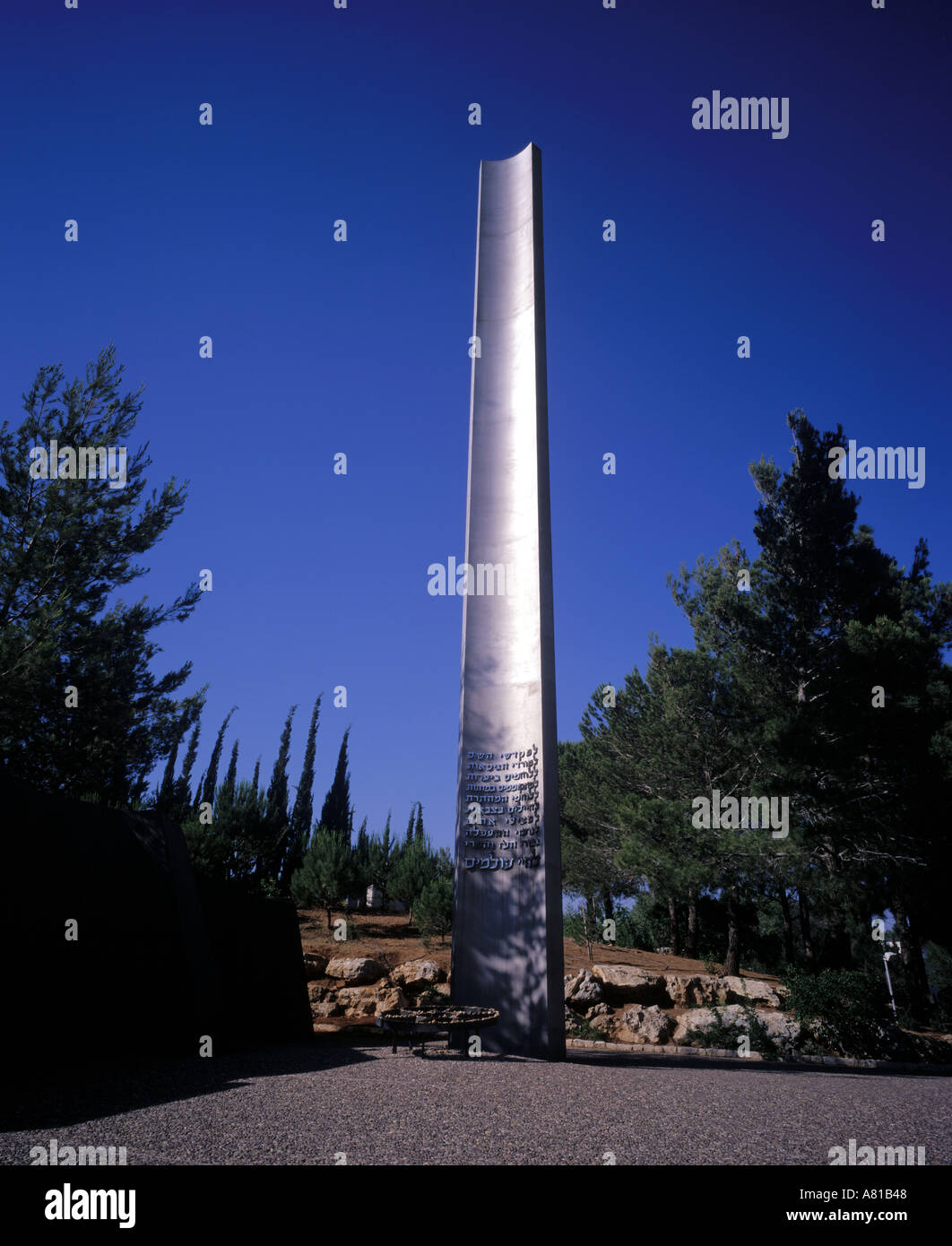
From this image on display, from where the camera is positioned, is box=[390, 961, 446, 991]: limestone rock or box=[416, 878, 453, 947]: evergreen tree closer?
box=[390, 961, 446, 991]: limestone rock

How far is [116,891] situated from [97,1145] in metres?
4.31

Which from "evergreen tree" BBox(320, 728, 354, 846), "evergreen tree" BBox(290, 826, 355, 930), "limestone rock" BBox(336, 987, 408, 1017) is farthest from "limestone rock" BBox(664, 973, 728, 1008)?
"evergreen tree" BBox(320, 728, 354, 846)

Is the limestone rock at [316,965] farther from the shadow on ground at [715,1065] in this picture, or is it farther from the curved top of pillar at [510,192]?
the curved top of pillar at [510,192]

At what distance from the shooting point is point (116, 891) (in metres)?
8.22

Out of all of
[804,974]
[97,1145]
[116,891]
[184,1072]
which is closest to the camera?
[97,1145]

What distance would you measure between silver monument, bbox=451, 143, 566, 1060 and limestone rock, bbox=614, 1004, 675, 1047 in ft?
11.5

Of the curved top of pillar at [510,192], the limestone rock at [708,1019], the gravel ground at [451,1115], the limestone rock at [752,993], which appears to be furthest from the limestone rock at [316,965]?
the curved top of pillar at [510,192]

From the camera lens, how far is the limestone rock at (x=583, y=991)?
14.0m

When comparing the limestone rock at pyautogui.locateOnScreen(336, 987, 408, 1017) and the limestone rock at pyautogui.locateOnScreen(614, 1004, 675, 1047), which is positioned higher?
the limestone rock at pyautogui.locateOnScreen(336, 987, 408, 1017)

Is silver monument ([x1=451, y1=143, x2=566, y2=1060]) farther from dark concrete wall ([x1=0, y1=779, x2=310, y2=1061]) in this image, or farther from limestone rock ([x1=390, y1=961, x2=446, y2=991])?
dark concrete wall ([x1=0, y1=779, x2=310, y2=1061])

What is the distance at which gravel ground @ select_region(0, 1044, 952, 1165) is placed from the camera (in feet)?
14.5

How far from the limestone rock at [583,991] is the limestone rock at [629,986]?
0.98ft

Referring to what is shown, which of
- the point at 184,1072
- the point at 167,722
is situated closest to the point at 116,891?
the point at 184,1072

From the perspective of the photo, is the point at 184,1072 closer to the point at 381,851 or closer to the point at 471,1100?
the point at 471,1100
